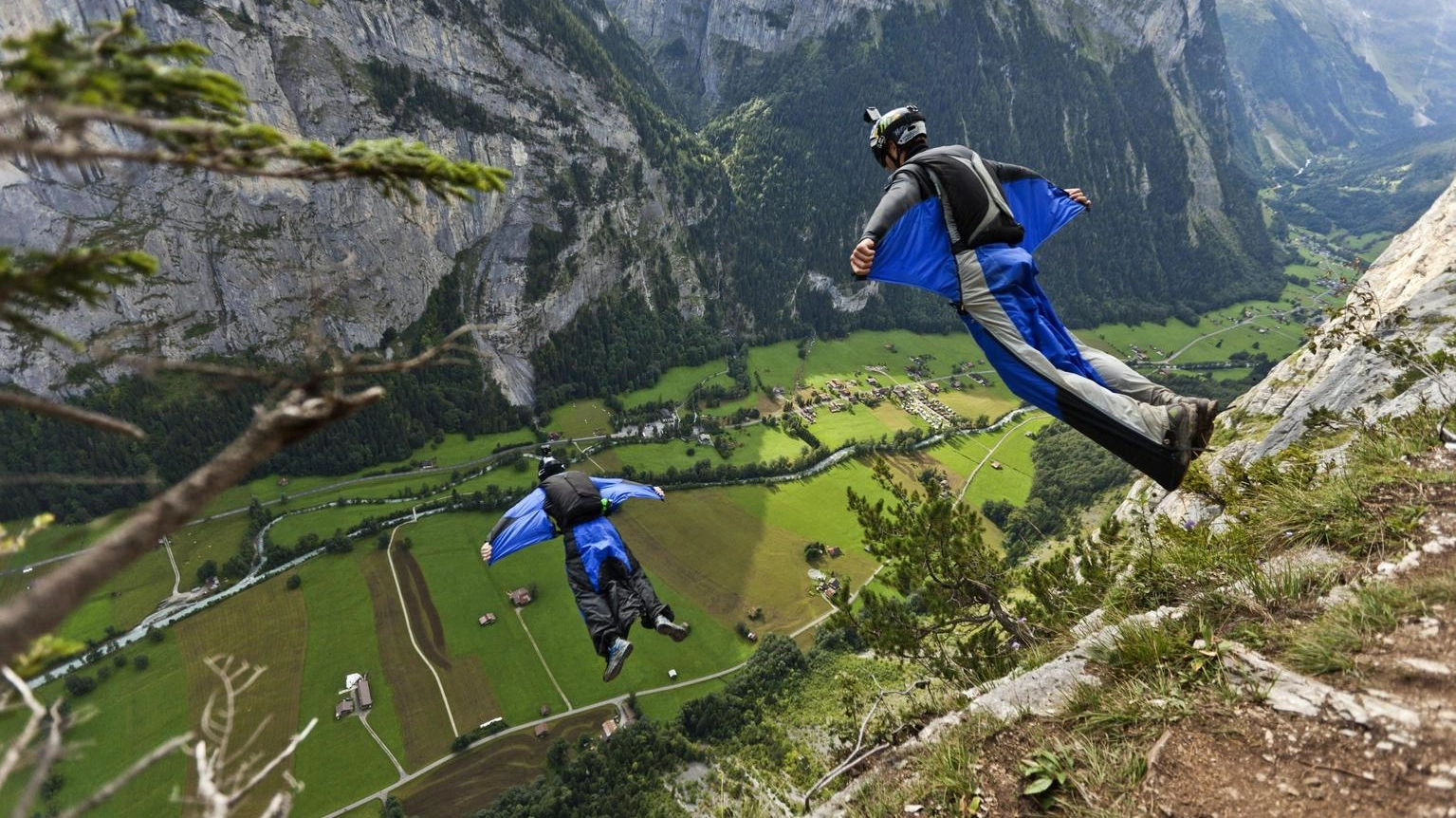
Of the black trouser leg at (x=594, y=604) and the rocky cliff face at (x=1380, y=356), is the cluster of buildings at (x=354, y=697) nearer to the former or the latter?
the black trouser leg at (x=594, y=604)

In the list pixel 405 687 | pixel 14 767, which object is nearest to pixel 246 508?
pixel 405 687

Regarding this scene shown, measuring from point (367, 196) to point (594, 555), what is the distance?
104941 mm

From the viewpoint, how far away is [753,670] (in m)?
50.8

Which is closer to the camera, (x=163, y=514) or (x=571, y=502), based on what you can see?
(x=163, y=514)

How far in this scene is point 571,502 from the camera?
473 inches

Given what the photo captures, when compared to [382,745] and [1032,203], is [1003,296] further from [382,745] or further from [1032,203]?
[382,745]

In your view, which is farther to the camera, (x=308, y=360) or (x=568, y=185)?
(x=568, y=185)

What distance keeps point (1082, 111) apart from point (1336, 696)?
712ft

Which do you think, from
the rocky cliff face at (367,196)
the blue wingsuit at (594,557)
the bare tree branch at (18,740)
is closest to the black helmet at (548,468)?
the blue wingsuit at (594,557)

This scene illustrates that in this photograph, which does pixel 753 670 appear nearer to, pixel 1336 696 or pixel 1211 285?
pixel 1336 696

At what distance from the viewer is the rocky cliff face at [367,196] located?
80500mm

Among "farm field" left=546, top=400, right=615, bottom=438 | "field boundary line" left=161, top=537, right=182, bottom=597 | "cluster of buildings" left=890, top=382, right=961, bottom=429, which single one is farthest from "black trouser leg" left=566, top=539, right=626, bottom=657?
"cluster of buildings" left=890, top=382, right=961, bottom=429

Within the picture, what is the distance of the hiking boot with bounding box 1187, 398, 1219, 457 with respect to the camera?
6.04 m

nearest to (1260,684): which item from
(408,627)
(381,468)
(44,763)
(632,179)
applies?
(44,763)
